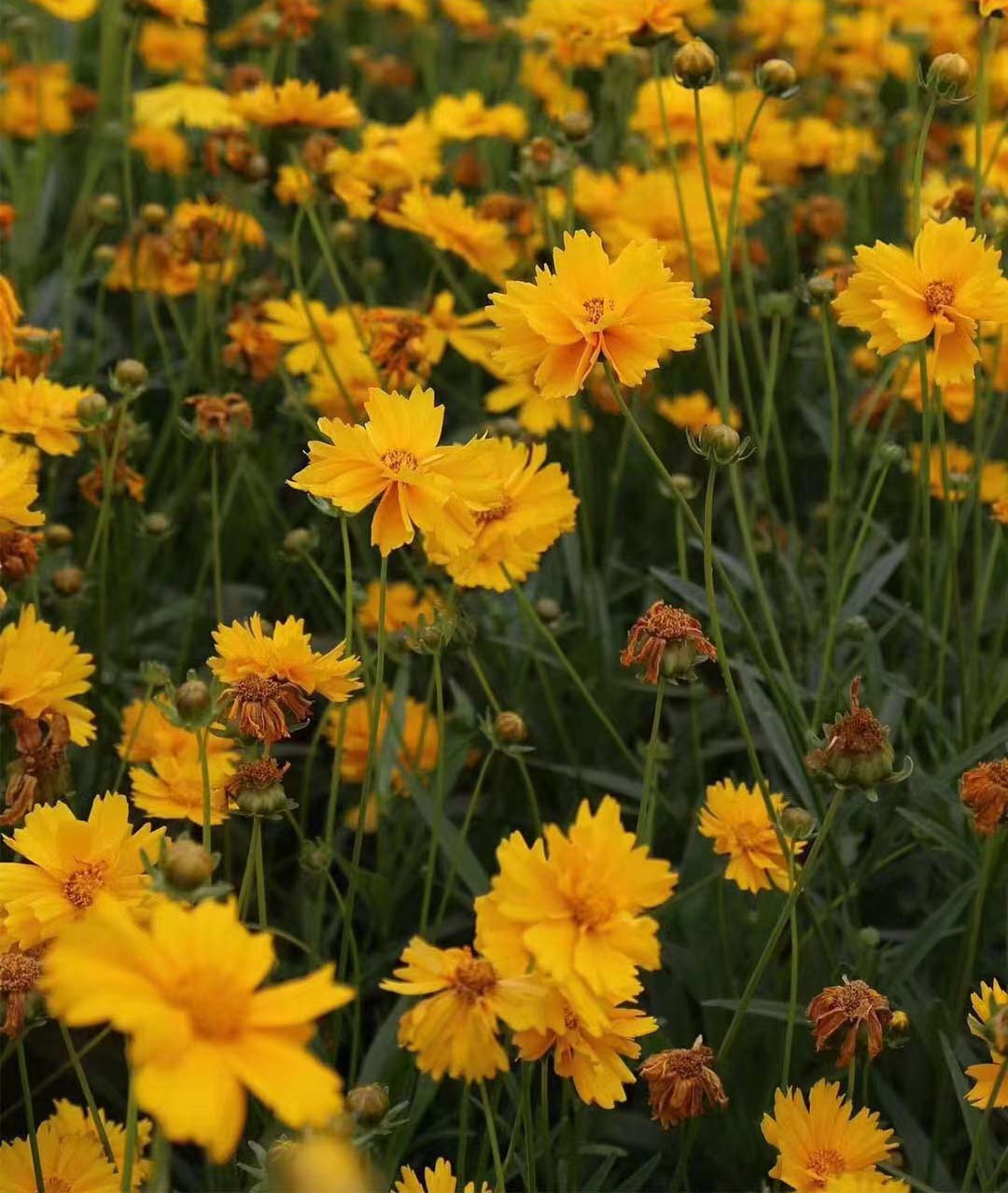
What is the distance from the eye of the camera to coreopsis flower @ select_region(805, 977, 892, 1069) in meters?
0.87


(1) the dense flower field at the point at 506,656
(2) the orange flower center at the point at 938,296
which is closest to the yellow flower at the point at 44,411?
(1) the dense flower field at the point at 506,656

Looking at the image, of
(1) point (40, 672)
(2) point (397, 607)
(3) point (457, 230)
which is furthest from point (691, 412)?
(1) point (40, 672)

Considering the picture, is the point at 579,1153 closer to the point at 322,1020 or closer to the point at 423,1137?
the point at 423,1137

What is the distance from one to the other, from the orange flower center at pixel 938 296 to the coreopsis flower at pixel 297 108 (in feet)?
2.39

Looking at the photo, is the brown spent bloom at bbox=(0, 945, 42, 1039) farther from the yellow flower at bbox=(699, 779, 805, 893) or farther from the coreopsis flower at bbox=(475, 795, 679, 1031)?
the yellow flower at bbox=(699, 779, 805, 893)

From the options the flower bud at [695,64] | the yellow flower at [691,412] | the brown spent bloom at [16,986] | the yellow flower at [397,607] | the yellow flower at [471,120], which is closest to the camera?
the brown spent bloom at [16,986]

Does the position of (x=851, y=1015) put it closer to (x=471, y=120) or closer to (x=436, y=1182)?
(x=436, y=1182)

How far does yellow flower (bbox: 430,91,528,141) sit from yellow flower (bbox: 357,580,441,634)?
700mm

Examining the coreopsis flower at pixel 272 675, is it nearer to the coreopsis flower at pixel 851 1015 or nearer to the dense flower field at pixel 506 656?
the dense flower field at pixel 506 656

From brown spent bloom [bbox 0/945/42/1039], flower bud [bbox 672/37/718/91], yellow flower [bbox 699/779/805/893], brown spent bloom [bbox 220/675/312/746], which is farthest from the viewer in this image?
flower bud [bbox 672/37/718/91]

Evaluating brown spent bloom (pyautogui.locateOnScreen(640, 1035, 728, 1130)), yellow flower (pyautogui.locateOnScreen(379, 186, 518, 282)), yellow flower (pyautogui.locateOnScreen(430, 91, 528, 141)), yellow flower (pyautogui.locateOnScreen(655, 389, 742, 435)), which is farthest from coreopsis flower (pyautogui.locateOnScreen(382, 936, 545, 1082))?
yellow flower (pyautogui.locateOnScreen(430, 91, 528, 141))

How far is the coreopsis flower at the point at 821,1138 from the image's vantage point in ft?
2.84

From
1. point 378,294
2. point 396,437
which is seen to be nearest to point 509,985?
point 396,437

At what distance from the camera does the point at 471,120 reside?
6.34 ft
